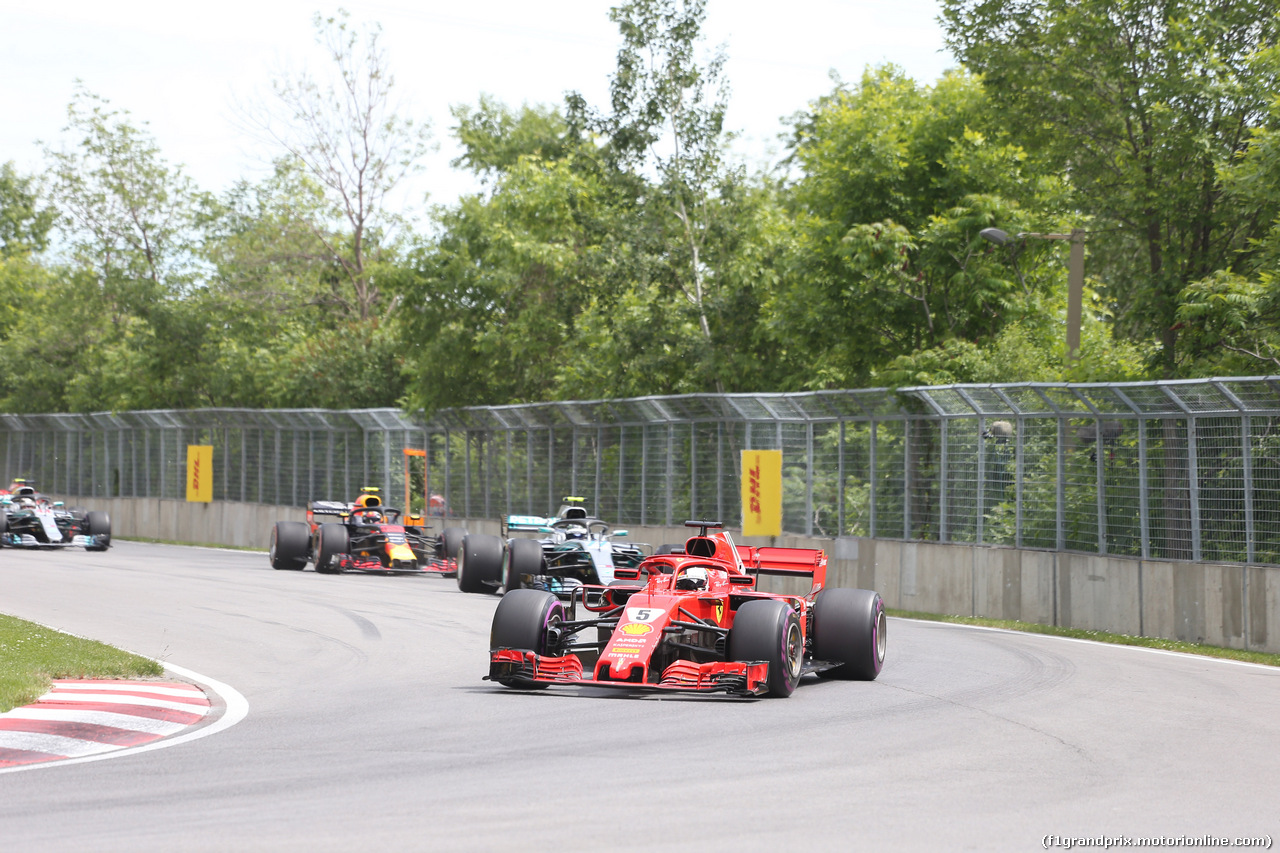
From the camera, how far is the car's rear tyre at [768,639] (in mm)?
10812

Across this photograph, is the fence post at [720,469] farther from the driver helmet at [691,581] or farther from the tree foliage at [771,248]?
the driver helmet at [691,581]

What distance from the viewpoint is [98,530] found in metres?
32.3

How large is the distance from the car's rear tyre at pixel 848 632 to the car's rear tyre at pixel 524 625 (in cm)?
231

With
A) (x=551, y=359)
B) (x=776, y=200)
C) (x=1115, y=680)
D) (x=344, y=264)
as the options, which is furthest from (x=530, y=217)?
(x=1115, y=680)

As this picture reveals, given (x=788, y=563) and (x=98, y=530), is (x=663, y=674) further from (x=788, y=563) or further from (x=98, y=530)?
(x=98, y=530)

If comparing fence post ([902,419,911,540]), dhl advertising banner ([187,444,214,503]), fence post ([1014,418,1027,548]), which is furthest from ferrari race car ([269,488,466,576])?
dhl advertising banner ([187,444,214,503])

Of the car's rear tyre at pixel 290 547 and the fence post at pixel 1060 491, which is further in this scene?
the car's rear tyre at pixel 290 547

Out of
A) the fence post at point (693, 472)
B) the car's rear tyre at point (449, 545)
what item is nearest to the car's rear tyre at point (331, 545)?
the car's rear tyre at point (449, 545)

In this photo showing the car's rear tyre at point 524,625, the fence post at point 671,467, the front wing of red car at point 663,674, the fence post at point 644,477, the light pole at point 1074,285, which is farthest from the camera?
the fence post at point 644,477

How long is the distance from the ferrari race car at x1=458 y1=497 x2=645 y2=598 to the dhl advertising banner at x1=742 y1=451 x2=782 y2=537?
4.20m

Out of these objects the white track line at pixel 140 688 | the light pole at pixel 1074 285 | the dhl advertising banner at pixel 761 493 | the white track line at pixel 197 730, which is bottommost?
the white track line at pixel 197 730

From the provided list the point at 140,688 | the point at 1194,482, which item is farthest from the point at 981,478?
the point at 140,688

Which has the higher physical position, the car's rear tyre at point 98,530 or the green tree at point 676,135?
the green tree at point 676,135

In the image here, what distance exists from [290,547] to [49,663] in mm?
15177
